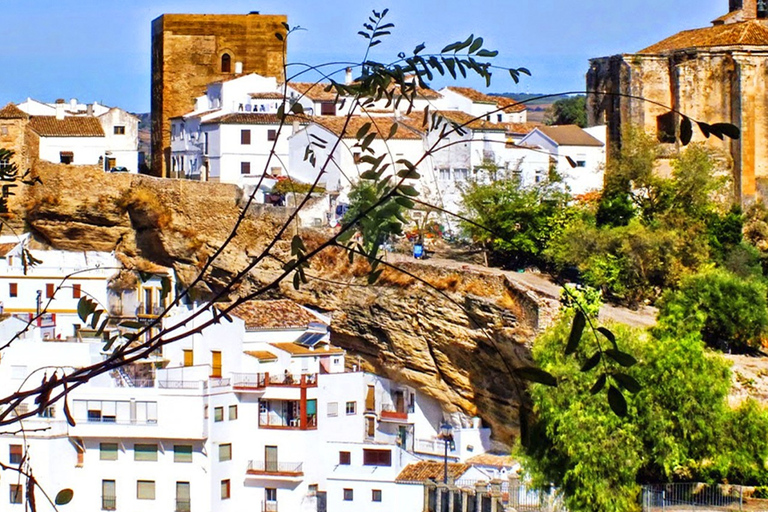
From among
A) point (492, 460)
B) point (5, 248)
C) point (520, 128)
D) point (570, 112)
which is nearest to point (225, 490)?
point (492, 460)

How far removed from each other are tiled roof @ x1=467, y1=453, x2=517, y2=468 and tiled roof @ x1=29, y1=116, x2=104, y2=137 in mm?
16485

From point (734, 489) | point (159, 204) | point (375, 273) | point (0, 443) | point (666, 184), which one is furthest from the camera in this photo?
point (159, 204)

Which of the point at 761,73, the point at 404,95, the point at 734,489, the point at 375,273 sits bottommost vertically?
the point at 734,489

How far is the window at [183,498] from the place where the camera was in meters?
32.0

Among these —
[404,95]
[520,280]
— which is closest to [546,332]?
[520,280]

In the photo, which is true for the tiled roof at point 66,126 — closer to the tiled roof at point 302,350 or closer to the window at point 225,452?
the tiled roof at point 302,350

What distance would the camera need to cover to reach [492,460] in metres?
33.3

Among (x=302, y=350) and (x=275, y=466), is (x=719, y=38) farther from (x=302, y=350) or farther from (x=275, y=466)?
(x=275, y=466)

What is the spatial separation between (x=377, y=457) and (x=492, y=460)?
2.47m

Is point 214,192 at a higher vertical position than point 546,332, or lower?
higher

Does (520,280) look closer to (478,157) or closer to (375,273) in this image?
(478,157)

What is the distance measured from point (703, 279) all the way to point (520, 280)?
12.5ft

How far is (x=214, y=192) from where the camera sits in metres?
39.1

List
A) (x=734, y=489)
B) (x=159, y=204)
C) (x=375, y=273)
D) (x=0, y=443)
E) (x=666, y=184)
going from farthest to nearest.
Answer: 1. (x=159, y=204)
2. (x=666, y=184)
3. (x=0, y=443)
4. (x=734, y=489)
5. (x=375, y=273)
